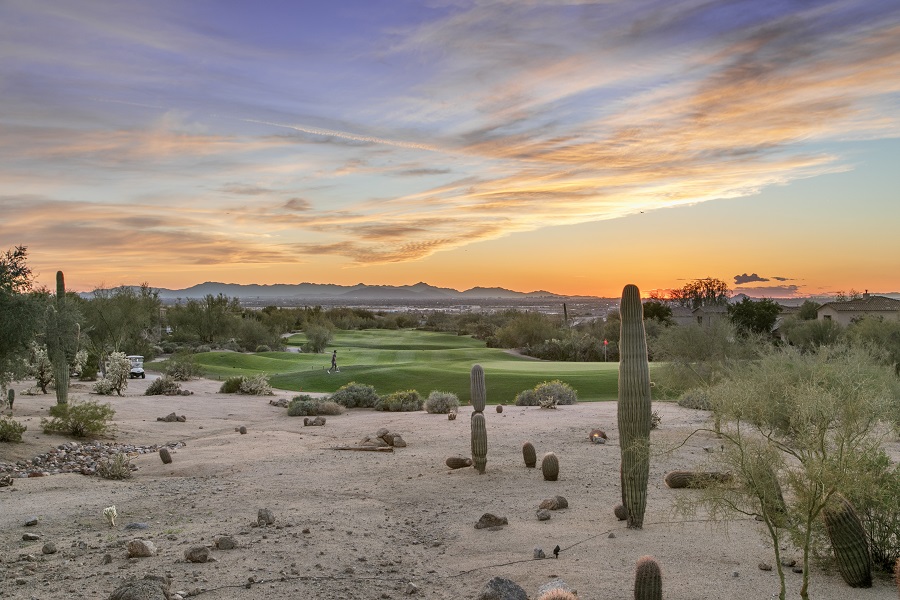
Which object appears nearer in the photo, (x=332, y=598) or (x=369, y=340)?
(x=332, y=598)

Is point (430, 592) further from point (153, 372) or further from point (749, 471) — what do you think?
point (153, 372)

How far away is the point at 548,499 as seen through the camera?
11.9m

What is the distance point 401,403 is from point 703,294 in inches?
1598

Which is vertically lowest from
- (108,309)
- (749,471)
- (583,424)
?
(583,424)

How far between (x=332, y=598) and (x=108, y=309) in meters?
40.8

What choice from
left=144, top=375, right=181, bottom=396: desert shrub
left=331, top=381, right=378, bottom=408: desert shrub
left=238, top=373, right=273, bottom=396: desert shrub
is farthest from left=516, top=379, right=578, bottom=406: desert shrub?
left=144, top=375, right=181, bottom=396: desert shrub

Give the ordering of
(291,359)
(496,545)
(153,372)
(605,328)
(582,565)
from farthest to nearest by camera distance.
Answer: (605,328)
(291,359)
(153,372)
(496,545)
(582,565)

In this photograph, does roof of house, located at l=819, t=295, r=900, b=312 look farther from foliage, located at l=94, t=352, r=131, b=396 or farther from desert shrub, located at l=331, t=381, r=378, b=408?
foliage, located at l=94, t=352, r=131, b=396

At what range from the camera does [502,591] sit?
24.6 ft

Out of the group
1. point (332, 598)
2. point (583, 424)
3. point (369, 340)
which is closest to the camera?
point (332, 598)

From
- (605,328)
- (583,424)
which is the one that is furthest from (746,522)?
(605,328)

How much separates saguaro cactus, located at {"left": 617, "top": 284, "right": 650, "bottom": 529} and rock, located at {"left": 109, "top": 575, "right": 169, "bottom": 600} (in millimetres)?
6205

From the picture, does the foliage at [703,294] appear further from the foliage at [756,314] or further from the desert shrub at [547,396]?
the desert shrub at [547,396]

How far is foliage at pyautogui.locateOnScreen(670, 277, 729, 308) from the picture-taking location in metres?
55.2
